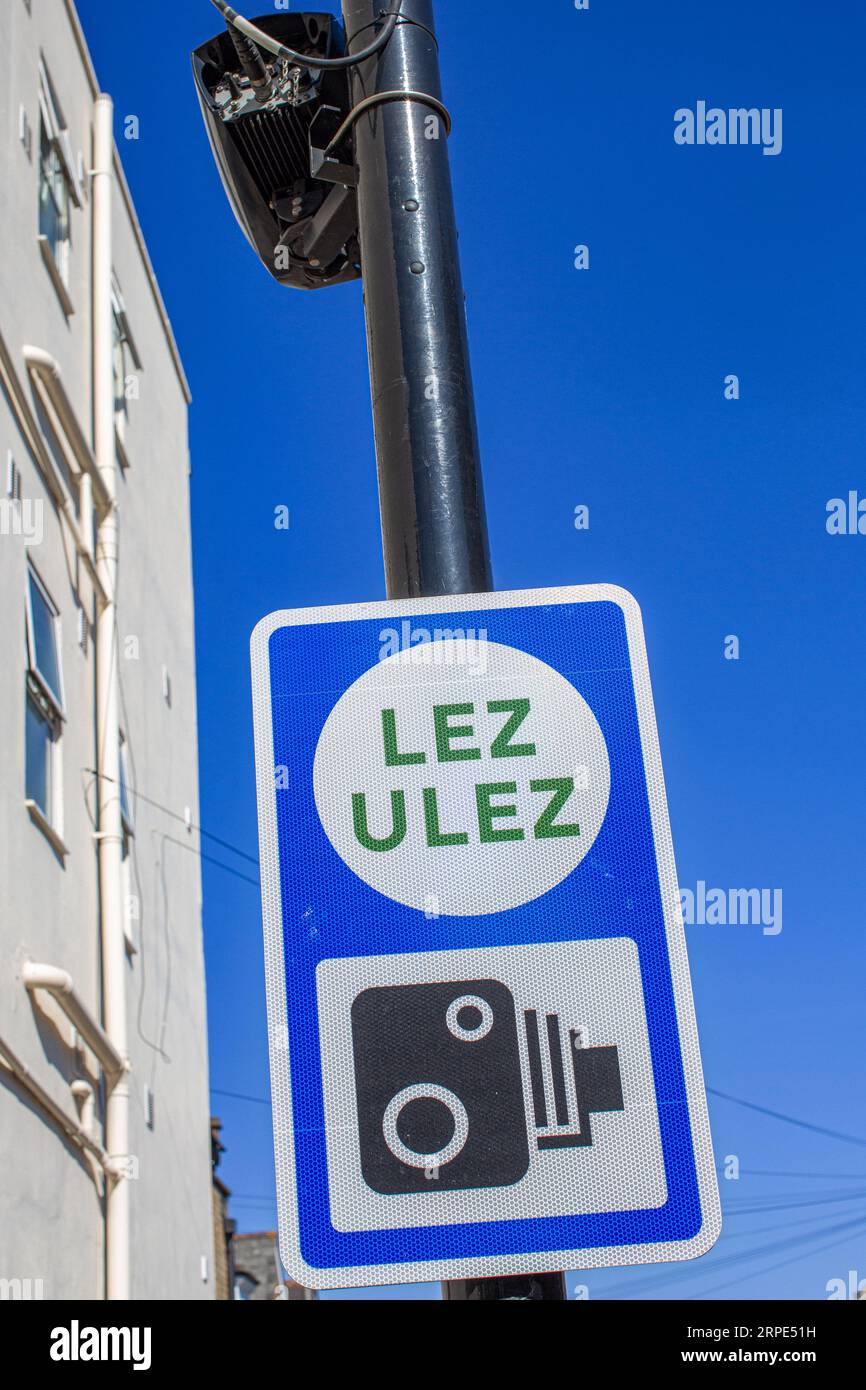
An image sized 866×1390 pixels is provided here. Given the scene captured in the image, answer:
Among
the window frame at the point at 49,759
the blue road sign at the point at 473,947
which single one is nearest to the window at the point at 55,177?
the window frame at the point at 49,759

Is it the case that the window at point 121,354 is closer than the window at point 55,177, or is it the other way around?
the window at point 55,177

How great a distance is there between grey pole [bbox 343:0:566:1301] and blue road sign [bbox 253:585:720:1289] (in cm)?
30

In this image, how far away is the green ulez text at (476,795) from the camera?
99.5 inches

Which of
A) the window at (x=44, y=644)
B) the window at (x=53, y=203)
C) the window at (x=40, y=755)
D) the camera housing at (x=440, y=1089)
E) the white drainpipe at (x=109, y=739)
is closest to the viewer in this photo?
the camera housing at (x=440, y=1089)

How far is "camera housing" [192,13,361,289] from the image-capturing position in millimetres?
3887

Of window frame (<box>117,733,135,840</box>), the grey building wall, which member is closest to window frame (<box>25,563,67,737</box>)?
the grey building wall

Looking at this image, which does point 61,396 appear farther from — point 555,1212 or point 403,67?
point 555,1212

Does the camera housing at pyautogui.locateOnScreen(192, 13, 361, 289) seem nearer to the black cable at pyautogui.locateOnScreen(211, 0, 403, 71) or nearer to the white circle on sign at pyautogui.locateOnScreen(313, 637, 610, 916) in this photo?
the black cable at pyautogui.locateOnScreen(211, 0, 403, 71)

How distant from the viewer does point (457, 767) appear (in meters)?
2.59

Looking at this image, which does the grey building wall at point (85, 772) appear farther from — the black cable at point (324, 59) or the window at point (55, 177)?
the black cable at point (324, 59)
